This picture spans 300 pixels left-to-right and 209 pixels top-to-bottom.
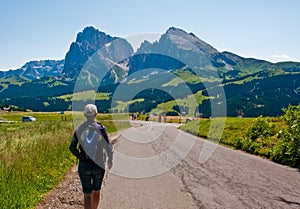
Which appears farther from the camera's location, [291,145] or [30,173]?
[291,145]

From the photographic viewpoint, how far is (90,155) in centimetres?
645

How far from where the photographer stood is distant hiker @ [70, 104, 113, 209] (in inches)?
254

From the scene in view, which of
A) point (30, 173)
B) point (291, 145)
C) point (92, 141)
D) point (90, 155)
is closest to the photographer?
point (90, 155)

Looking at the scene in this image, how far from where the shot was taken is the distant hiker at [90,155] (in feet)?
21.2

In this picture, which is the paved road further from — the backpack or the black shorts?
the backpack

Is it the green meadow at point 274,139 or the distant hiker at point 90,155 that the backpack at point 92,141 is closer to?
the distant hiker at point 90,155

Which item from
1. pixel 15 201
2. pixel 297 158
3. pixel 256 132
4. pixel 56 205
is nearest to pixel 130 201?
pixel 56 205

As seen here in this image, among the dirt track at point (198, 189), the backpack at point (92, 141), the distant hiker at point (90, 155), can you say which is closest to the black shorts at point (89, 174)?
the distant hiker at point (90, 155)

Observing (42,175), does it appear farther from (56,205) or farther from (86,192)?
(86,192)

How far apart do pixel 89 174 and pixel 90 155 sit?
0.38 metres

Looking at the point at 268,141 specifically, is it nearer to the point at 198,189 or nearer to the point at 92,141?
the point at 198,189

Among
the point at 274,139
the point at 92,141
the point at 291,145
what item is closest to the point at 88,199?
the point at 92,141

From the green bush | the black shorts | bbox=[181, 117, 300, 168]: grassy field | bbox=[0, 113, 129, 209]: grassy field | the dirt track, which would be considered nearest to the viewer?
the black shorts

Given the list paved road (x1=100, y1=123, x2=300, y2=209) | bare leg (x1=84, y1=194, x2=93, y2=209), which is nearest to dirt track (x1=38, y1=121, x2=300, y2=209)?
paved road (x1=100, y1=123, x2=300, y2=209)
